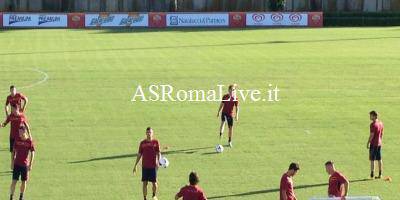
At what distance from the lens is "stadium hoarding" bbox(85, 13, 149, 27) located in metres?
63.9

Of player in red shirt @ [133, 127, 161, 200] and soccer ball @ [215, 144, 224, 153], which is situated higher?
player in red shirt @ [133, 127, 161, 200]

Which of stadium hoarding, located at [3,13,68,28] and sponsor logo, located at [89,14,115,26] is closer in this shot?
stadium hoarding, located at [3,13,68,28]

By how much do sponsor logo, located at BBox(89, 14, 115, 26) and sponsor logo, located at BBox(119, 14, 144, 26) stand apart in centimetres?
84

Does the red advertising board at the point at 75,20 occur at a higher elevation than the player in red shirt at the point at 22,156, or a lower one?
higher

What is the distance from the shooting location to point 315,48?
4866cm

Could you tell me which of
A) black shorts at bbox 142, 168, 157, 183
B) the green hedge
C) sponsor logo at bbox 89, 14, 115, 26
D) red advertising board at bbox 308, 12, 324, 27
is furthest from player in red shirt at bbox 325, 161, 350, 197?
the green hedge

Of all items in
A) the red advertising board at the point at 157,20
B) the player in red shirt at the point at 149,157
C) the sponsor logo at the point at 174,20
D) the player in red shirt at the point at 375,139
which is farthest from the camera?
the sponsor logo at the point at 174,20

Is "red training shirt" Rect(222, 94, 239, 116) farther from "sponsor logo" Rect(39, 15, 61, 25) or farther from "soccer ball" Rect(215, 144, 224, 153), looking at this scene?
"sponsor logo" Rect(39, 15, 61, 25)

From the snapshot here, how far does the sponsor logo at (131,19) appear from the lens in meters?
64.1

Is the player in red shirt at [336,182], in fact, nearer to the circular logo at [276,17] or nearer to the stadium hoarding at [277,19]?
the stadium hoarding at [277,19]

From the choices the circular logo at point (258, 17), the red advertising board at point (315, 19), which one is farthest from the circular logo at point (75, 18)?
the red advertising board at point (315, 19)

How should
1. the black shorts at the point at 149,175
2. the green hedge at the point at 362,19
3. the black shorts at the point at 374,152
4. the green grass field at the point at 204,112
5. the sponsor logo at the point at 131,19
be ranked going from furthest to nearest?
the green hedge at the point at 362,19 → the sponsor logo at the point at 131,19 → the green grass field at the point at 204,112 → the black shorts at the point at 374,152 → the black shorts at the point at 149,175

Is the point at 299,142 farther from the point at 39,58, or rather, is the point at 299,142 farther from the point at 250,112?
the point at 39,58

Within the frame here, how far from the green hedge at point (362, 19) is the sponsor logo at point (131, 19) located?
48.1ft
